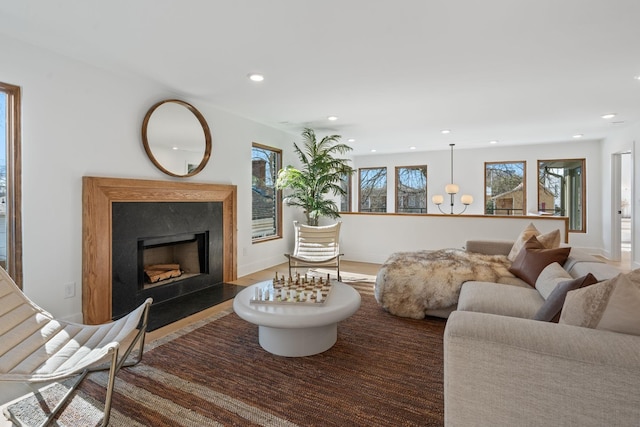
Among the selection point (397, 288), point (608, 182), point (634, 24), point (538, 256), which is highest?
point (634, 24)

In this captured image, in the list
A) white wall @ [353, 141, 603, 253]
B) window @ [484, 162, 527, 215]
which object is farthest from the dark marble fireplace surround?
window @ [484, 162, 527, 215]

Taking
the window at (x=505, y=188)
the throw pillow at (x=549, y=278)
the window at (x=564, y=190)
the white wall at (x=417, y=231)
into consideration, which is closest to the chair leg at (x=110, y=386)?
the throw pillow at (x=549, y=278)

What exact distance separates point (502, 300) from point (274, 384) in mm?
1565

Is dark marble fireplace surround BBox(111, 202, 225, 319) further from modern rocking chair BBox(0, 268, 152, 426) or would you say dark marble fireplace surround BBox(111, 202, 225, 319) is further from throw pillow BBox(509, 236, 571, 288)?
throw pillow BBox(509, 236, 571, 288)

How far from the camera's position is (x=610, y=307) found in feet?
4.12

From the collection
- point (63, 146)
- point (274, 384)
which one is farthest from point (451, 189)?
point (63, 146)

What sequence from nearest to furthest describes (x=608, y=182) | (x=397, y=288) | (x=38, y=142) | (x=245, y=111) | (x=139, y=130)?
(x=38, y=142)
(x=397, y=288)
(x=139, y=130)
(x=245, y=111)
(x=608, y=182)

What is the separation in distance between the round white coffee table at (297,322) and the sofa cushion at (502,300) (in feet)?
2.58

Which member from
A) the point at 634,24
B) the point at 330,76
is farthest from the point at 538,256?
the point at 330,76

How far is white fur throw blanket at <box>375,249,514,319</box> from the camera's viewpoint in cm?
294

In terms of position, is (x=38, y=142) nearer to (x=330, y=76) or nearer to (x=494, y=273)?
(x=330, y=76)

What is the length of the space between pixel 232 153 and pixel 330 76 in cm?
193

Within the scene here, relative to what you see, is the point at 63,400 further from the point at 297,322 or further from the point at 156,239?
the point at 156,239

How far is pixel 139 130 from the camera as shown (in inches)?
132
